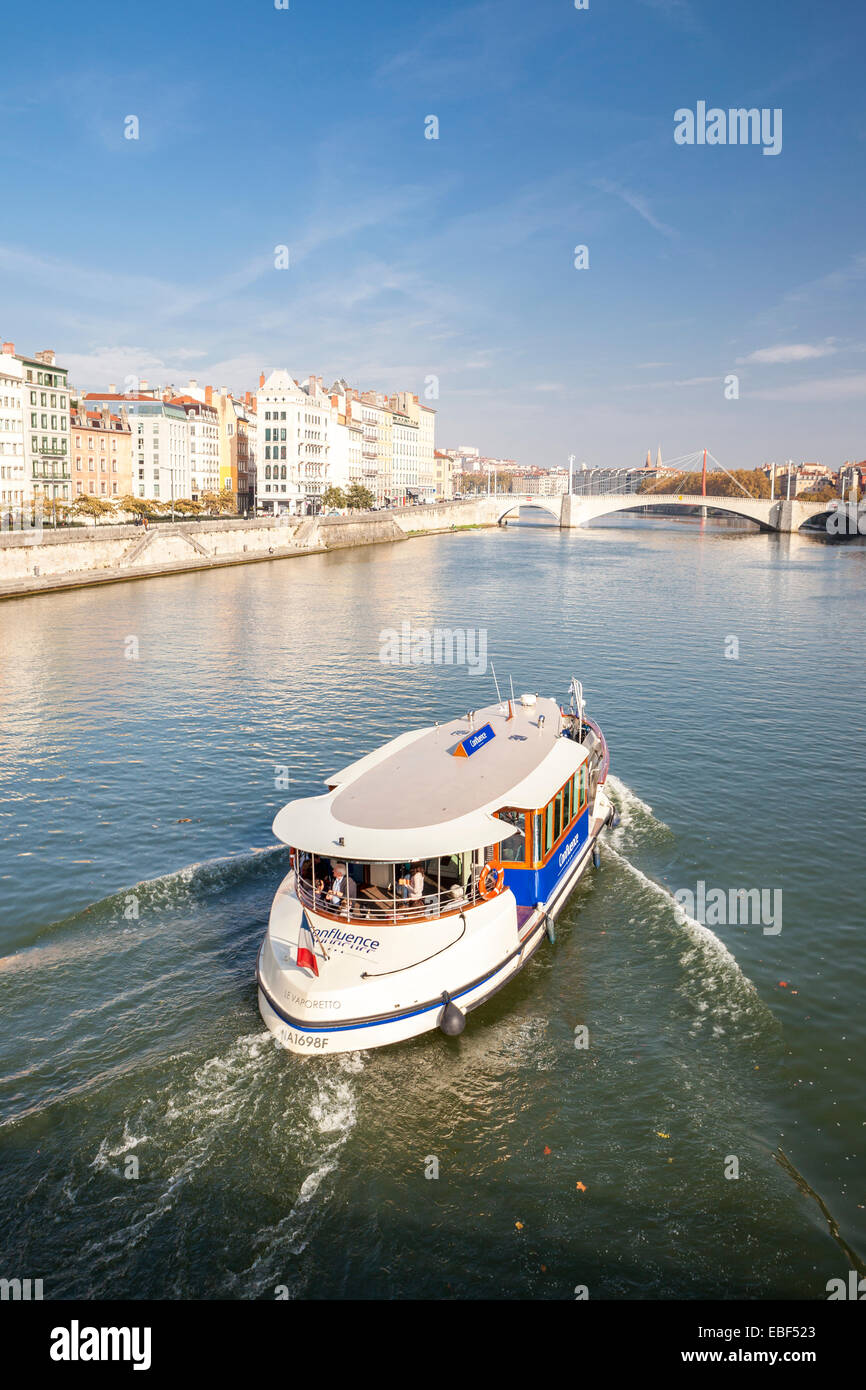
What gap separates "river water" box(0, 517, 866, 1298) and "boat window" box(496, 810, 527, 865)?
5.81ft

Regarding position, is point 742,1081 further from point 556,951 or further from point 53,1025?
point 53,1025

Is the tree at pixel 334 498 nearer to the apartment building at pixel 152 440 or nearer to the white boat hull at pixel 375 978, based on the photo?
the apartment building at pixel 152 440

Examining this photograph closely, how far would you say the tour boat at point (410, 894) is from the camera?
39.1 feet

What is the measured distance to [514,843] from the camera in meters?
14.9

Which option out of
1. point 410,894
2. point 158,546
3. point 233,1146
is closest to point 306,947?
point 410,894

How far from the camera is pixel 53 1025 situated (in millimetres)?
13094

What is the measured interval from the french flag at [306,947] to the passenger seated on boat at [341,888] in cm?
45

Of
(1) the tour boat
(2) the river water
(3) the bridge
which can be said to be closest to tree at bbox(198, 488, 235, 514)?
(3) the bridge

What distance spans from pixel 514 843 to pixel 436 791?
1457mm

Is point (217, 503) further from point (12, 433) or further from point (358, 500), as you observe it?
point (358, 500)

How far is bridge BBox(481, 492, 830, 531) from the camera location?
132 meters

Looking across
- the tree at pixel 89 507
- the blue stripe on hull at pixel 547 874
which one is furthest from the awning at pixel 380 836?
the tree at pixel 89 507
